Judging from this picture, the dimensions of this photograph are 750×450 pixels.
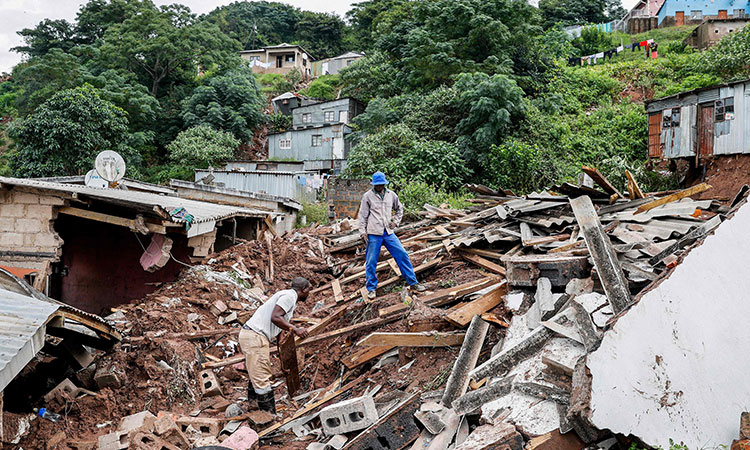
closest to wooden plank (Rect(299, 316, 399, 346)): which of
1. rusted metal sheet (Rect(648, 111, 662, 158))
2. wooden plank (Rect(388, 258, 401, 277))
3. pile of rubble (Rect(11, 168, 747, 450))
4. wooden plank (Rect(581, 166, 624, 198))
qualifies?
pile of rubble (Rect(11, 168, 747, 450))

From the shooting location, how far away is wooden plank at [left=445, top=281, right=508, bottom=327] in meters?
5.28

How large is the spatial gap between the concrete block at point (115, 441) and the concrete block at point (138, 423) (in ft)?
0.25

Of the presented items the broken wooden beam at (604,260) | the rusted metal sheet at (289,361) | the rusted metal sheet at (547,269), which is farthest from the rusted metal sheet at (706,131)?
the rusted metal sheet at (289,361)

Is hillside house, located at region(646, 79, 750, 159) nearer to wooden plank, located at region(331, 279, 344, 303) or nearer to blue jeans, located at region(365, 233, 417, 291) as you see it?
blue jeans, located at region(365, 233, 417, 291)

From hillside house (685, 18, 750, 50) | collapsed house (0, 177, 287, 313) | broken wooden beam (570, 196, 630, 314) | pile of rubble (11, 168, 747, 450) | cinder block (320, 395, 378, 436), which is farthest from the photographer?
hillside house (685, 18, 750, 50)

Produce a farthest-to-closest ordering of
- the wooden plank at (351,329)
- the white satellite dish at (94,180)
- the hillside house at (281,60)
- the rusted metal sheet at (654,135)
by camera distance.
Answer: the hillside house at (281,60), the rusted metal sheet at (654,135), the white satellite dish at (94,180), the wooden plank at (351,329)

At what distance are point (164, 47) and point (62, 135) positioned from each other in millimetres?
12174

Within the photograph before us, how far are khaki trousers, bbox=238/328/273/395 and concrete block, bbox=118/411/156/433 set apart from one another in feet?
3.53

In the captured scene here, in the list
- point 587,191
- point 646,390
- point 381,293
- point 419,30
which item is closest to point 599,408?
point 646,390

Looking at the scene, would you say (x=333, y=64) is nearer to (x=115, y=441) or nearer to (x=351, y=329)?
(x=351, y=329)

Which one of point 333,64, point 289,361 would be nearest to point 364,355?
point 289,361

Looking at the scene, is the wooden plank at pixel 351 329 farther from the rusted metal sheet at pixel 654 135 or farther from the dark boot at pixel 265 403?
the rusted metal sheet at pixel 654 135

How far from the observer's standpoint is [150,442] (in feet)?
15.2

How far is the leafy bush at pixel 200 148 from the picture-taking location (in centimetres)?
2988
